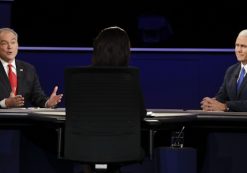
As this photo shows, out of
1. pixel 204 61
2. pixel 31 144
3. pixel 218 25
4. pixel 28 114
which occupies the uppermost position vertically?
pixel 218 25

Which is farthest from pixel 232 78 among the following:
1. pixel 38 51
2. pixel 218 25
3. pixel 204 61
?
pixel 38 51

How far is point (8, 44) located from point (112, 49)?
162 cm

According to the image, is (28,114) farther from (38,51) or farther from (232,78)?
(38,51)

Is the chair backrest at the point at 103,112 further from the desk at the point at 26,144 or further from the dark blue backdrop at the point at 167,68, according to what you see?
the dark blue backdrop at the point at 167,68

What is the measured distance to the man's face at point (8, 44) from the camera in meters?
4.11

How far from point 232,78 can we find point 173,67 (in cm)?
115

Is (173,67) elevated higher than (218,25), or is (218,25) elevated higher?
(218,25)

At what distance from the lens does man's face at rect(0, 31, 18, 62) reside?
4113 millimetres

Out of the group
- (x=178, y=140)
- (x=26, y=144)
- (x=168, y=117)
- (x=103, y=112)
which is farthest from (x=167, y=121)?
(x=26, y=144)

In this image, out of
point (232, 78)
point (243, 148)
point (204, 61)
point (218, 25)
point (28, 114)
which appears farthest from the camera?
point (218, 25)

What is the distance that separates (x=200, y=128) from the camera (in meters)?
3.20

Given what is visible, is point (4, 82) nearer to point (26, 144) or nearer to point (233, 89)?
point (26, 144)

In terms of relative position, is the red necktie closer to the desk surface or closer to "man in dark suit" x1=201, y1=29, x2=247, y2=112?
the desk surface

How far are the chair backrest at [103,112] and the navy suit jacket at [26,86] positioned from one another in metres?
1.54
